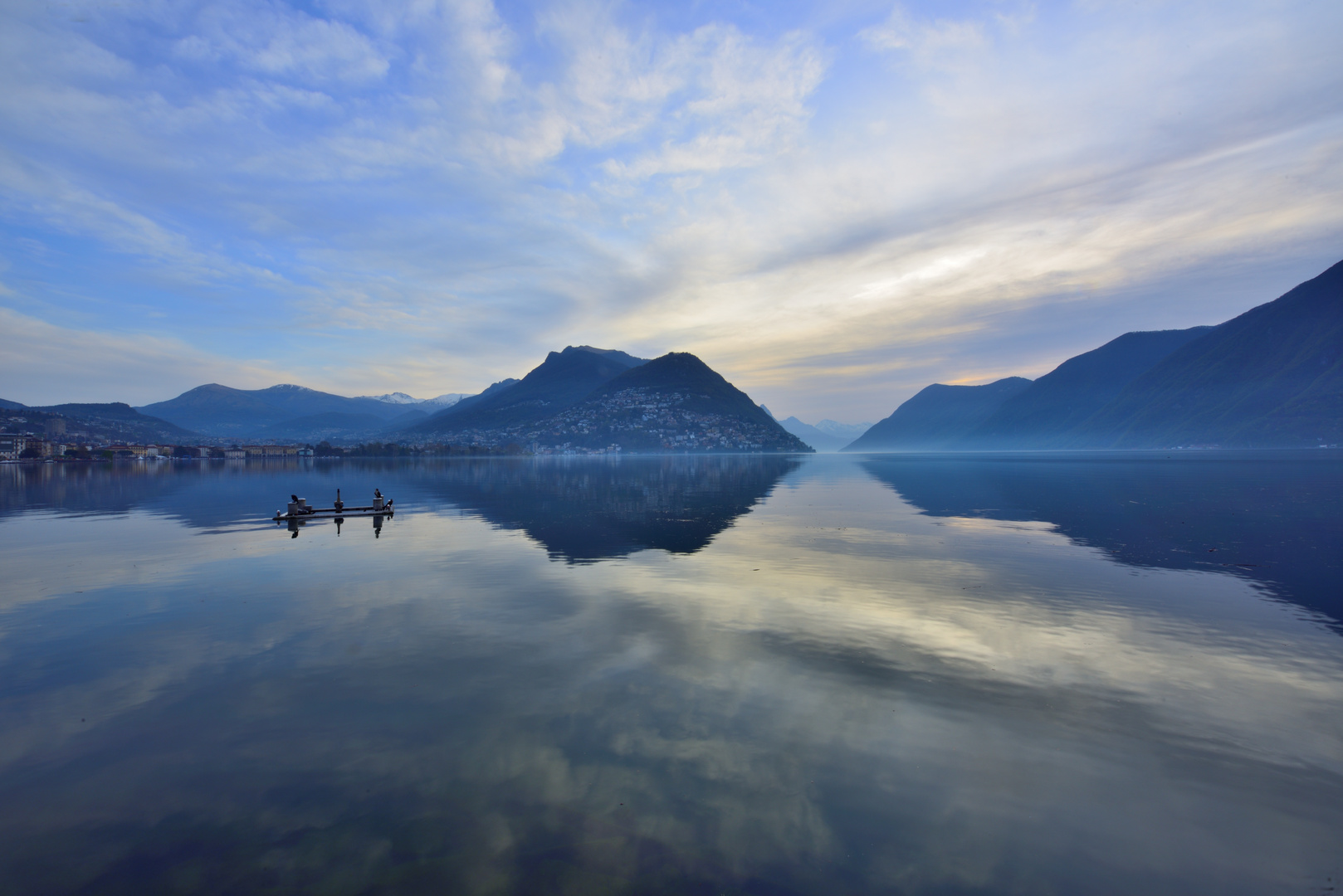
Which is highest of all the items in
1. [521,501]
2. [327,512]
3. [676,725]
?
[327,512]

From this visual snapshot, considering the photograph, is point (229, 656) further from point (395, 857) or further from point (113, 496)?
point (113, 496)

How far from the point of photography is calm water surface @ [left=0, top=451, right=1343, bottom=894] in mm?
8336

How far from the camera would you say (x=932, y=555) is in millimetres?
31375

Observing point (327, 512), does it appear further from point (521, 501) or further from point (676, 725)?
point (676, 725)

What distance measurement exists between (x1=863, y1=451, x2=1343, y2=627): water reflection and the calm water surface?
846 mm

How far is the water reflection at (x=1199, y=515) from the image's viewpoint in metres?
27.2

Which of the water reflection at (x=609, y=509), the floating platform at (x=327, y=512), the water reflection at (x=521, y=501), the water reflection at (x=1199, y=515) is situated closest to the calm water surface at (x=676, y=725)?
the water reflection at (x=1199, y=515)

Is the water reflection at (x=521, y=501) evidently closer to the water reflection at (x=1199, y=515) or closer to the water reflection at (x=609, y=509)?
the water reflection at (x=609, y=509)

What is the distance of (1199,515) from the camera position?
150 feet

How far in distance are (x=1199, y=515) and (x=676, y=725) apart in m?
54.7

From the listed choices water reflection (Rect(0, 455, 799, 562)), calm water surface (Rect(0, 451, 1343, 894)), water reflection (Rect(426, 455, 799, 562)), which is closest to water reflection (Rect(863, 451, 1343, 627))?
calm water surface (Rect(0, 451, 1343, 894))

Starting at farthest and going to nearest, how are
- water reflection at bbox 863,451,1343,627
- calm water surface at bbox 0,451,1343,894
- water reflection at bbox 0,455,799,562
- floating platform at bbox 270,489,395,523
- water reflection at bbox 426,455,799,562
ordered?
floating platform at bbox 270,489,395,523, water reflection at bbox 0,455,799,562, water reflection at bbox 426,455,799,562, water reflection at bbox 863,451,1343,627, calm water surface at bbox 0,451,1343,894

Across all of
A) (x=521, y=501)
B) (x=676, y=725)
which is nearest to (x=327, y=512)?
(x=521, y=501)

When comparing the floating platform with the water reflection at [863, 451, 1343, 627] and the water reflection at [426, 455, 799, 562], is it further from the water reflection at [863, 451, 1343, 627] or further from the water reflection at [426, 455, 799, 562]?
the water reflection at [863, 451, 1343, 627]
